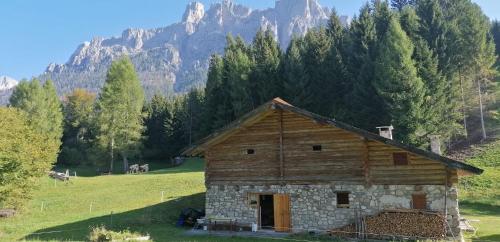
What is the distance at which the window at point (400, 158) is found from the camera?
70.7ft

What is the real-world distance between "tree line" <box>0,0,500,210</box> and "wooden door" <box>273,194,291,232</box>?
738 inches

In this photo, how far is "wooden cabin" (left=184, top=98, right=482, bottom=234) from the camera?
69.0 ft

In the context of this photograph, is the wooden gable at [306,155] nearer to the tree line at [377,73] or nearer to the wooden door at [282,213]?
the wooden door at [282,213]

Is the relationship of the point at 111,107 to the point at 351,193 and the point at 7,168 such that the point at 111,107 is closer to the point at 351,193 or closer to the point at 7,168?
the point at 7,168

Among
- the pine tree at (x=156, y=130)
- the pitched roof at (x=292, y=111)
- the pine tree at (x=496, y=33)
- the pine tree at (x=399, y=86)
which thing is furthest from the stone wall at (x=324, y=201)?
the pine tree at (x=496, y=33)

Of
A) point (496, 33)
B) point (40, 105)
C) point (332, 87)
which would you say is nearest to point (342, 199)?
point (332, 87)

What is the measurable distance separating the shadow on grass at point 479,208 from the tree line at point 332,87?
9036 mm

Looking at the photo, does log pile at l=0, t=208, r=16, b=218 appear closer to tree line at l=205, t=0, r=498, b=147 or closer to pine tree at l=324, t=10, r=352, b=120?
tree line at l=205, t=0, r=498, b=147

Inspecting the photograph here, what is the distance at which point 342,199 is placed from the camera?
2275 cm

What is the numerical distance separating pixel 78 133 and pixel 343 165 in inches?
2384

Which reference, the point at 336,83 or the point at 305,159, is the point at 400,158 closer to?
the point at 305,159

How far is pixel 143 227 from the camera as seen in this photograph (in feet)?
82.8

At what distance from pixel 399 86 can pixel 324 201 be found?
23.5m

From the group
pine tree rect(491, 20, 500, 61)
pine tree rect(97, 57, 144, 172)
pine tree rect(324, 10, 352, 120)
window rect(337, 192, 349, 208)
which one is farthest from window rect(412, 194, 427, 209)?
pine tree rect(491, 20, 500, 61)
